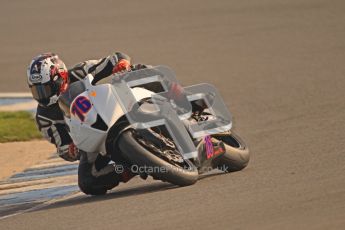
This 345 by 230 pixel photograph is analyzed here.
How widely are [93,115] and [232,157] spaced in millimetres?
1545

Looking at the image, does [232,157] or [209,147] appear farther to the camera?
[232,157]

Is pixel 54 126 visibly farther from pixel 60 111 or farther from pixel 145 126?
pixel 145 126

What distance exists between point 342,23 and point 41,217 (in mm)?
11312

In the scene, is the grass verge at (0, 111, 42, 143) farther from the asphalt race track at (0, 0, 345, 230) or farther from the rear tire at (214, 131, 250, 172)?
the rear tire at (214, 131, 250, 172)

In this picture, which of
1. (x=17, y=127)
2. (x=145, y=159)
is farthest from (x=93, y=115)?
(x=17, y=127)

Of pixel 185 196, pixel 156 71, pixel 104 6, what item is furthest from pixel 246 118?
pixel 104 6

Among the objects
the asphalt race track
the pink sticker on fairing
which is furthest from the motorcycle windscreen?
the pink sticker on fairing

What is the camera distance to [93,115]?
8102 millimetres

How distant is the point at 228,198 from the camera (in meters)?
7.41

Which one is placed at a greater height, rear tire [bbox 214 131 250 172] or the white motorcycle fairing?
the white motorcycle fairing

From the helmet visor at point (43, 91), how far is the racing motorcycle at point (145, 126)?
15.2 inches

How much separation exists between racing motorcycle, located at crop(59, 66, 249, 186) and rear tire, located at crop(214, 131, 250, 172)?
4 centimetres

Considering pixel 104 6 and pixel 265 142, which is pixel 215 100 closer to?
pixel 265 142

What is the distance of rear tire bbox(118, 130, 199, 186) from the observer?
25.8 feet
